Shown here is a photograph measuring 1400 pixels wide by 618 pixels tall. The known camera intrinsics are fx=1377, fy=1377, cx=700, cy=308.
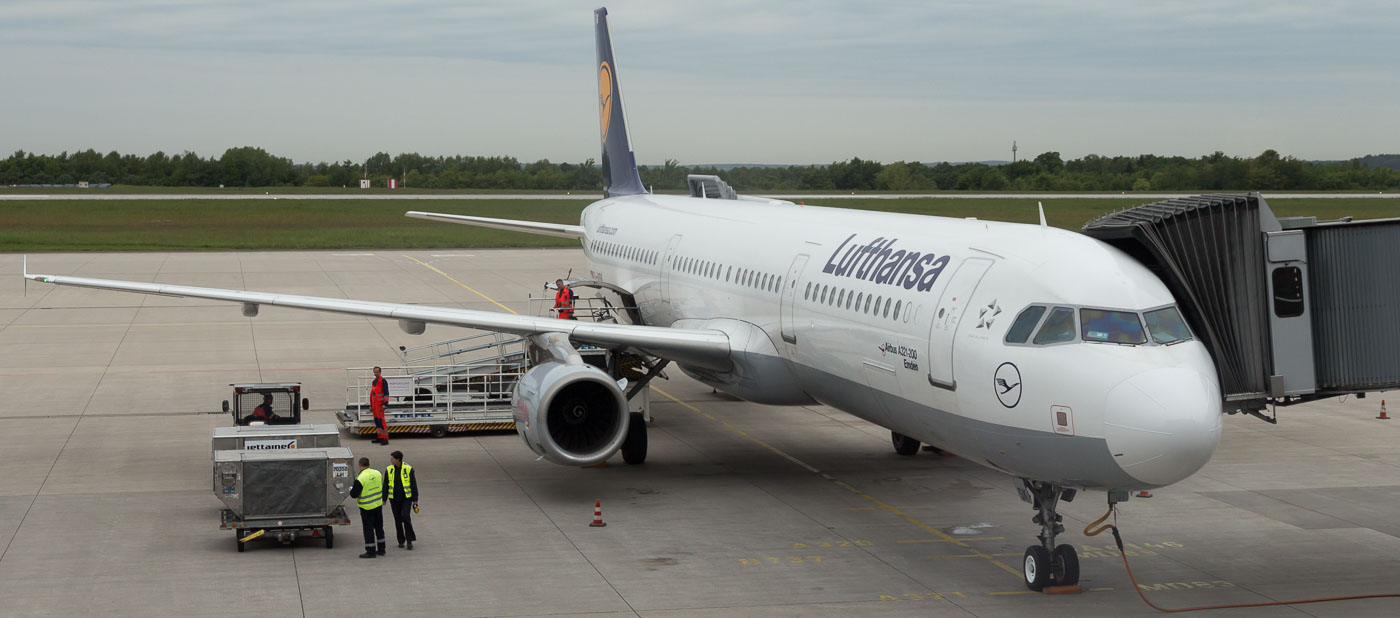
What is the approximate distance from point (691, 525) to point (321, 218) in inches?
3361

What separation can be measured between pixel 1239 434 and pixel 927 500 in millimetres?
8418

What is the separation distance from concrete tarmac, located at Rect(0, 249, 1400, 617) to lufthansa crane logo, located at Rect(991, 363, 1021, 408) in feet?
7.17

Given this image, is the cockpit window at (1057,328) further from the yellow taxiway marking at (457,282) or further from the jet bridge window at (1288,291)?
the yellow taxiway marking at (457,282)

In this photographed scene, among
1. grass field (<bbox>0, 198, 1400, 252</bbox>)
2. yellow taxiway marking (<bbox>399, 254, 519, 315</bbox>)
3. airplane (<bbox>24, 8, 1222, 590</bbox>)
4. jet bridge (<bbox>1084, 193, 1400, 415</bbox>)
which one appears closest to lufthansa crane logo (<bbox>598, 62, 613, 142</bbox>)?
airplane (<bbox>24, 8, 1222, 590</bbox>)

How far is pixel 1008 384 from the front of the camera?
1386 centimetres

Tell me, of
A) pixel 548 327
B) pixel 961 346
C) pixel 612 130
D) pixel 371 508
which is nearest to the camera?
pixel 961 346

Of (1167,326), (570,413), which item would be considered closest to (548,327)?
(570,413)

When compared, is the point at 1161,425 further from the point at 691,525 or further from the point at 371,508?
the point at 371,508

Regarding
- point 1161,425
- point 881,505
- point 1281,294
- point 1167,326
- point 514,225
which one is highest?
point 514,225

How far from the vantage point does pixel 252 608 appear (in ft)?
46.0

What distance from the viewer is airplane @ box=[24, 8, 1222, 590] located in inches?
516

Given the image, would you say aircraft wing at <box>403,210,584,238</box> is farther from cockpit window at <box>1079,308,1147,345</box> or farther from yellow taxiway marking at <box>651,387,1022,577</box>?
cockpit window at <box>1079,308,1147,345</box>

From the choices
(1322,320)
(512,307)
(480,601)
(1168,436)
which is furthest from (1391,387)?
(512,307)

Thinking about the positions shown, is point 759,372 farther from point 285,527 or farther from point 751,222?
point 285,527
